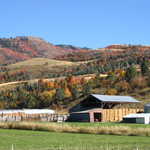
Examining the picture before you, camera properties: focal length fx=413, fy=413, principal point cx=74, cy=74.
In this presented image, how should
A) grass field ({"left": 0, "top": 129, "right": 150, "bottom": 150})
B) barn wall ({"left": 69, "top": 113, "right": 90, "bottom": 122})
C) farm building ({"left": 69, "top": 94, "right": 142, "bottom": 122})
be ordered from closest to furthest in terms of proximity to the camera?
grass field ({"left": 0, "top": 129, "right": 150, "bottom": 150}), barn wall ({"left": 69, "top": 113, "right": 90, "bottom": 122}), farm building ({"left": 69, "top": 94, "right": 142, "bottom": 122})

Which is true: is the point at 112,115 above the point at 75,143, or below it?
above

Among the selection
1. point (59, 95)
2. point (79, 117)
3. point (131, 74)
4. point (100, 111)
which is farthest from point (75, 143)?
point (131, 74)

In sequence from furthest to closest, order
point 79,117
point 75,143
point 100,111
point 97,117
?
point 97,117 < point 79,117 < point 100,111 < point 75,143

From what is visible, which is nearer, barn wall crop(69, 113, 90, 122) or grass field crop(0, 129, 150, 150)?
grass field crop(0, 129, 150, 150)

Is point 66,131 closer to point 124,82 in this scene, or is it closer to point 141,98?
point 141,98

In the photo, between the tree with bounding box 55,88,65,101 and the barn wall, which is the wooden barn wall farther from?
the tree with bounding box 55,88,65,101

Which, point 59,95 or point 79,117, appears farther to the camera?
point 59,95

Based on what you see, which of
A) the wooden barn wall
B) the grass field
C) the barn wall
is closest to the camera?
the grass field

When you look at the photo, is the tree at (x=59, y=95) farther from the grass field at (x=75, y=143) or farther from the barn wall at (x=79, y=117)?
the grass field at (x=75, y=143)

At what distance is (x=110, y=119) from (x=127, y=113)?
399 cm

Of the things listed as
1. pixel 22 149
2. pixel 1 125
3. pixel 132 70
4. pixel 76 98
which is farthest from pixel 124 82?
pixel 22 149

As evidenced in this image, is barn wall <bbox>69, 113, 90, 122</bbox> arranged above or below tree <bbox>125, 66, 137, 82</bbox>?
below

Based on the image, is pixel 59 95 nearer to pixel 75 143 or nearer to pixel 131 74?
pixel 131 74

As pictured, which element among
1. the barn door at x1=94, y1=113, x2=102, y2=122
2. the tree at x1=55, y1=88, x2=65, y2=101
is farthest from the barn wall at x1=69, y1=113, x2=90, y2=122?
the tree at x1=55, y1=88, x2=65, y2=101
